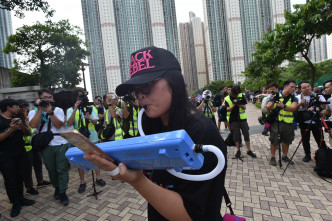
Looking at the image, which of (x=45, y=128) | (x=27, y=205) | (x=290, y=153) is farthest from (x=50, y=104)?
(x=290, y=153)

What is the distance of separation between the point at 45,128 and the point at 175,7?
70.8m

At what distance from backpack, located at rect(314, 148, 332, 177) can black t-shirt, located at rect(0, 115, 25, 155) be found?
6268 mm

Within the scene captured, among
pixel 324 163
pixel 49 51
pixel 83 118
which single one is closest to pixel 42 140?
pixel 83 118

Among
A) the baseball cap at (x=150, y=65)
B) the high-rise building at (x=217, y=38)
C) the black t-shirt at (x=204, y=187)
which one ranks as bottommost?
the black t-shirt at (x=204, y=187)

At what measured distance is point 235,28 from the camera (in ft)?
189

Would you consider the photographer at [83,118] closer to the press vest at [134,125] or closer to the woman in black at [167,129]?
the press vest at [134,125]

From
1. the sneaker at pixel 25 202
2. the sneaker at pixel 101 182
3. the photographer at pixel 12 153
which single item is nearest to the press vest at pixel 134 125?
the sneaker at pixel 101 182

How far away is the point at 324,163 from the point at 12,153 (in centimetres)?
634

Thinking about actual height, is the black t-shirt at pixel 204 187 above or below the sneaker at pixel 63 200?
above

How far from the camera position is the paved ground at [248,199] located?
112 inches

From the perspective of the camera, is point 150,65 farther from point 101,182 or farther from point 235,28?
point 235,28

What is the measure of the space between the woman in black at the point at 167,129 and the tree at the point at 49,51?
971 inches

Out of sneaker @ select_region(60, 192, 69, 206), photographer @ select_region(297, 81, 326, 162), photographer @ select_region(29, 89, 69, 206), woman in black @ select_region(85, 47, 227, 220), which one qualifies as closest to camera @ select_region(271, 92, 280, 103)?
photographer @ select_region(297, 81, 326, 162)

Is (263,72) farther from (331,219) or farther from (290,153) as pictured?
(331,219)
